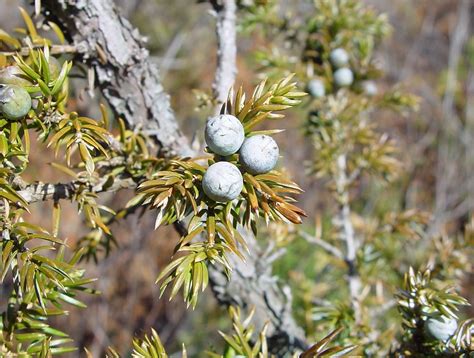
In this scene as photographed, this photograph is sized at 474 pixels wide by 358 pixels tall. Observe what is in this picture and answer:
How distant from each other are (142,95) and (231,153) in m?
0.29

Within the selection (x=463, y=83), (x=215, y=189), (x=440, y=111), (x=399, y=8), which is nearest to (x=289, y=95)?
(x=215, y=189)

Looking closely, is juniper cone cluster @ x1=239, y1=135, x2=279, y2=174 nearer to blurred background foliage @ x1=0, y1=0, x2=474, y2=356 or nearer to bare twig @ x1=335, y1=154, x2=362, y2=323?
bare twig @ x1=335, y1=154, x2=362, y2=323

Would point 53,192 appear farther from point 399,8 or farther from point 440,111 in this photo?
point 399,8

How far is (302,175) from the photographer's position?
374cm

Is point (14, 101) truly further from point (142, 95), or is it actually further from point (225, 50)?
point (225, 50)

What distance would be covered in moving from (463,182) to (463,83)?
4.30ft

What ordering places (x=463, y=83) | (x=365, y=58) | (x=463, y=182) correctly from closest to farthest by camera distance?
(x=365, y=58)
(x=463, y=182)
(x=463, y=83)

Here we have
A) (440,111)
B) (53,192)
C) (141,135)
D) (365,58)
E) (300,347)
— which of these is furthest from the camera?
(440,111)

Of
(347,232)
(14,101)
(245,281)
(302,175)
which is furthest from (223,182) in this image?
(302,175)

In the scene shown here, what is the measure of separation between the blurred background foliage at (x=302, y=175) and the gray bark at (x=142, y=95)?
31 cm

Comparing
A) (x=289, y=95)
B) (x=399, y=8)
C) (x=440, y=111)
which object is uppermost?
(x=289, y=95)

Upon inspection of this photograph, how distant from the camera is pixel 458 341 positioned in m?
0.62

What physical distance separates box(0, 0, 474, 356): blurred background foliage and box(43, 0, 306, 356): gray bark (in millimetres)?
308

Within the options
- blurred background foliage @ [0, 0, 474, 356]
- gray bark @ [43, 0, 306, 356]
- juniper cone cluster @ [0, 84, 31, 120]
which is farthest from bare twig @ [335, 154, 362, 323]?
juniper cone cluster @ [0, 84, 31, 120]
